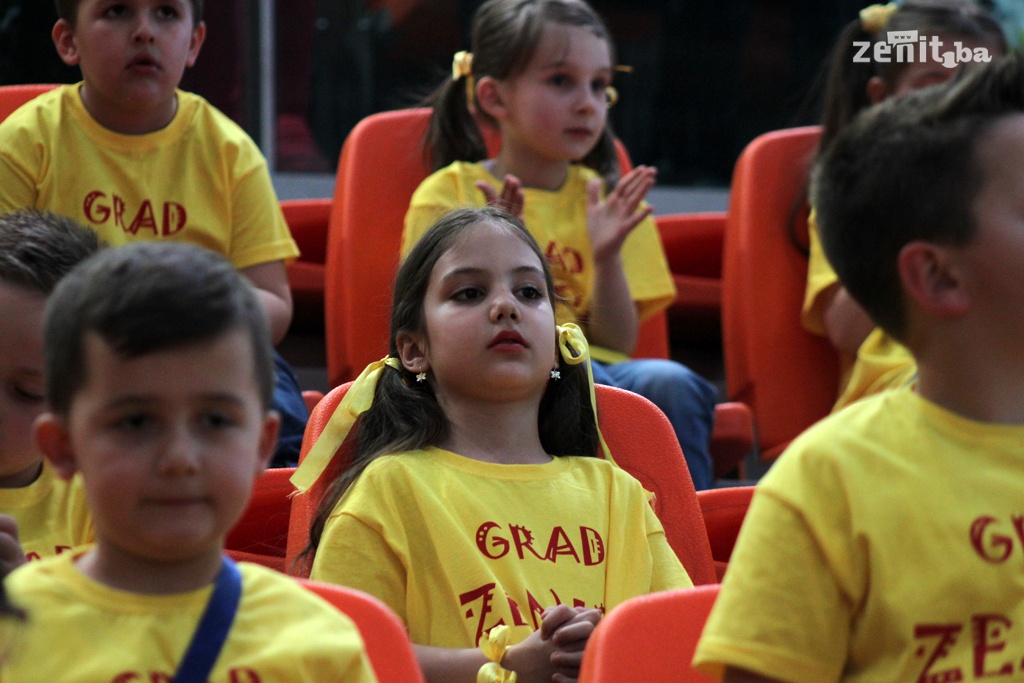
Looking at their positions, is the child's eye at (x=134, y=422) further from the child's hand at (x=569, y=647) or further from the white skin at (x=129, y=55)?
the white skin at (x=129, y=55)

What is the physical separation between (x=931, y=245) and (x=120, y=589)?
2.10 feet

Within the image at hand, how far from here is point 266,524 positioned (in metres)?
1.89

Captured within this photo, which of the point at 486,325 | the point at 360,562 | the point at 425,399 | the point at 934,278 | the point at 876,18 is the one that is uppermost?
the point at 876,18

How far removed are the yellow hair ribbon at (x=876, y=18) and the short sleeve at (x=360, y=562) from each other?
169cm

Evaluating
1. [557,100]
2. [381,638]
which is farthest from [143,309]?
[557,100]

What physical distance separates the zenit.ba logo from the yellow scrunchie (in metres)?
1.60

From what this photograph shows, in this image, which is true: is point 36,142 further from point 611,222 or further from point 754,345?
point 754,345

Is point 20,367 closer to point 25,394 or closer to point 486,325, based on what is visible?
point 25,394

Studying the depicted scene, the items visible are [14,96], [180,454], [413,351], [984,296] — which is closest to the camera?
[180,454]

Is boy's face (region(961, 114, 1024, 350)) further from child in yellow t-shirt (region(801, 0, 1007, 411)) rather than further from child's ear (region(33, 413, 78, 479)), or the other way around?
child in yellow t-shirt (region(801, 0, 1007, 411))

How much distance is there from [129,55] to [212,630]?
1378 mm

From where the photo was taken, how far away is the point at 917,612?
99 cm

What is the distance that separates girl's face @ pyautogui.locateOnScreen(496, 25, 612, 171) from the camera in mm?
2572

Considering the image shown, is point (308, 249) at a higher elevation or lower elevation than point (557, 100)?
lower
